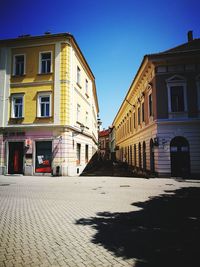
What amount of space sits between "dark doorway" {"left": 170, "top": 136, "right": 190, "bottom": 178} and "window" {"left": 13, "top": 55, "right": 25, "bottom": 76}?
15.6 m

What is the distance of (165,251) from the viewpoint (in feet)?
11.5

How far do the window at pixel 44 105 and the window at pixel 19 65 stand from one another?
3605mm

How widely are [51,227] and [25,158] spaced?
1365cm

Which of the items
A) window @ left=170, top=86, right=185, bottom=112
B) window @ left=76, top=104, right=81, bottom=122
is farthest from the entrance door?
window @ left=170, top=86, right=185, bottom=112

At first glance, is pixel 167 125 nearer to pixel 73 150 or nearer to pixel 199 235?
pixel 73 150

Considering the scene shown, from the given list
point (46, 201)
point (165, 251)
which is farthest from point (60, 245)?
point (46, 201)

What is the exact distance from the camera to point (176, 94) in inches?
648

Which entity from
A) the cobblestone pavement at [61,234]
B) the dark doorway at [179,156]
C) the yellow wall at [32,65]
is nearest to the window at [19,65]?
the yellow wall at [32,65]

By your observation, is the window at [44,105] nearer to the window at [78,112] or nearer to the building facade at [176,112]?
the window at [78,112]

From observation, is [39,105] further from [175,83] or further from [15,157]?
[175,83]

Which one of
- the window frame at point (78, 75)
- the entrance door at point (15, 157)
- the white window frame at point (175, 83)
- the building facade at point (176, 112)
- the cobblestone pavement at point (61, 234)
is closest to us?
the cobblestone pavement at point (61, 234)

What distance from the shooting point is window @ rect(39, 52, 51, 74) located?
18188 mm

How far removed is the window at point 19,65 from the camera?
18.8 metres

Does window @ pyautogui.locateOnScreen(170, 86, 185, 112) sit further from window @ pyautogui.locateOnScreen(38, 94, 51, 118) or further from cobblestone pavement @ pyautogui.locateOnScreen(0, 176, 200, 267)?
cobblestone pavement @ pyautogui.locateOnScreen(0, 176, 200, 267)
